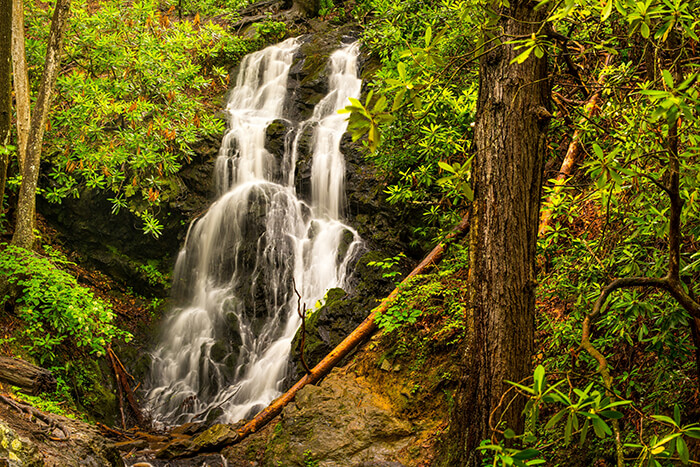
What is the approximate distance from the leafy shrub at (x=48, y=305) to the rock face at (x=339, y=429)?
2.94 m

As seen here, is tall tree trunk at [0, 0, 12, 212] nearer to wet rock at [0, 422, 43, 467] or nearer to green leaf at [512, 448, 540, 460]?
wet rock at [0, 422, 43, 467]

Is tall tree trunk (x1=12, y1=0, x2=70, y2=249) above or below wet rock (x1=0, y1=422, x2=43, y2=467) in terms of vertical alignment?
above

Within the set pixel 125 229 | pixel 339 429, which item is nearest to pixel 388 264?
pixel 339 429

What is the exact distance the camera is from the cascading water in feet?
29.2

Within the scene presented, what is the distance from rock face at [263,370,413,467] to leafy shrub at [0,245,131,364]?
2943 millimetres

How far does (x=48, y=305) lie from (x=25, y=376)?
55.4 inches

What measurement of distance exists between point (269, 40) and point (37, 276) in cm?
1202

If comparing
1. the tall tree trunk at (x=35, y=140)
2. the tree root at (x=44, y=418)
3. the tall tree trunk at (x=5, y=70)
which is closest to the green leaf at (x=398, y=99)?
the tree root at (x=44, y=418)

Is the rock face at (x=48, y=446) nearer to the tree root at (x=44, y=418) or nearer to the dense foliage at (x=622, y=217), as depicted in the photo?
the tree root at (x=44, y=418)

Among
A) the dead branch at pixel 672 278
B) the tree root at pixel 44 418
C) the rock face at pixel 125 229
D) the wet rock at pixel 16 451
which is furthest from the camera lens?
the rock face at pixel 125 229

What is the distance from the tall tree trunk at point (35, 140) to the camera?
725 centimetres

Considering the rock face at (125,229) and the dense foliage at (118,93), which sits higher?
the dense foliage at (118,93)

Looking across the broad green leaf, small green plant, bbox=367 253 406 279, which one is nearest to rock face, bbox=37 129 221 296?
small green plant, bbox=367 253 406 279

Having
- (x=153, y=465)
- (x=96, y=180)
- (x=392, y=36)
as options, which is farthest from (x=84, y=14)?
(x=153, y=465)
